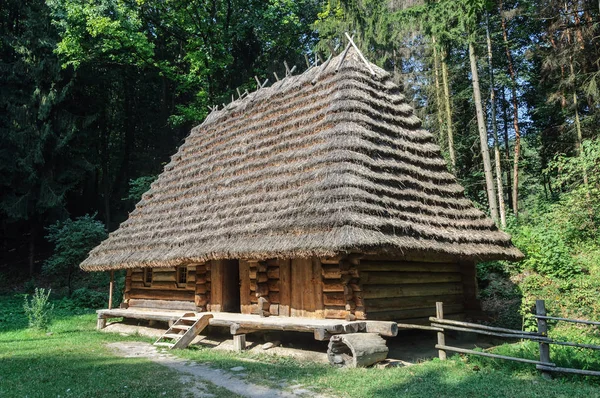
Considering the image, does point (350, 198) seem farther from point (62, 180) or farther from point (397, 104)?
point (62, 180)

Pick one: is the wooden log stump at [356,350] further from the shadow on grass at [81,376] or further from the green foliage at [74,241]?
the green foliage at [74,241]

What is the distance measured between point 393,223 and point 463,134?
18.9 metres

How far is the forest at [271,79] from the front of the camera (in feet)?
63.8

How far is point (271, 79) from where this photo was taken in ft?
97.4

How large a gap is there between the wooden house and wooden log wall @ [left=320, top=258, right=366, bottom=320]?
0.02 meters

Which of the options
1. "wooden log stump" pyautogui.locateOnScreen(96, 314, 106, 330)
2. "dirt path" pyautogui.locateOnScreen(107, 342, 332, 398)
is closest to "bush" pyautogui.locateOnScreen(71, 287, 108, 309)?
"wooden log stump" pyautogui.locateOnScreen(96, 314, 106, 330)

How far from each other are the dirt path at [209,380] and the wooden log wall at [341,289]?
2.53 m

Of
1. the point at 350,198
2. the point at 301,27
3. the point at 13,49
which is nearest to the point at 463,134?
the point at 301,27

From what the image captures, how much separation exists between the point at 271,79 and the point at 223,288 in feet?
63.4

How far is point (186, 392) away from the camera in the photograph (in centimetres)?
705

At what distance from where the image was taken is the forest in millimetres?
19438

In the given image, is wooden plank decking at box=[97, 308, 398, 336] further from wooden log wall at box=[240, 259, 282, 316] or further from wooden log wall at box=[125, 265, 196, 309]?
wooden log wall at box=[125, 265, 196, 309]

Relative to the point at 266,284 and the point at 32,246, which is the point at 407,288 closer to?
the point at 266,284

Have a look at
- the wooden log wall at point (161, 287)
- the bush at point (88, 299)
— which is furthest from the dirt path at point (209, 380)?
the bush at point (88, 299)
